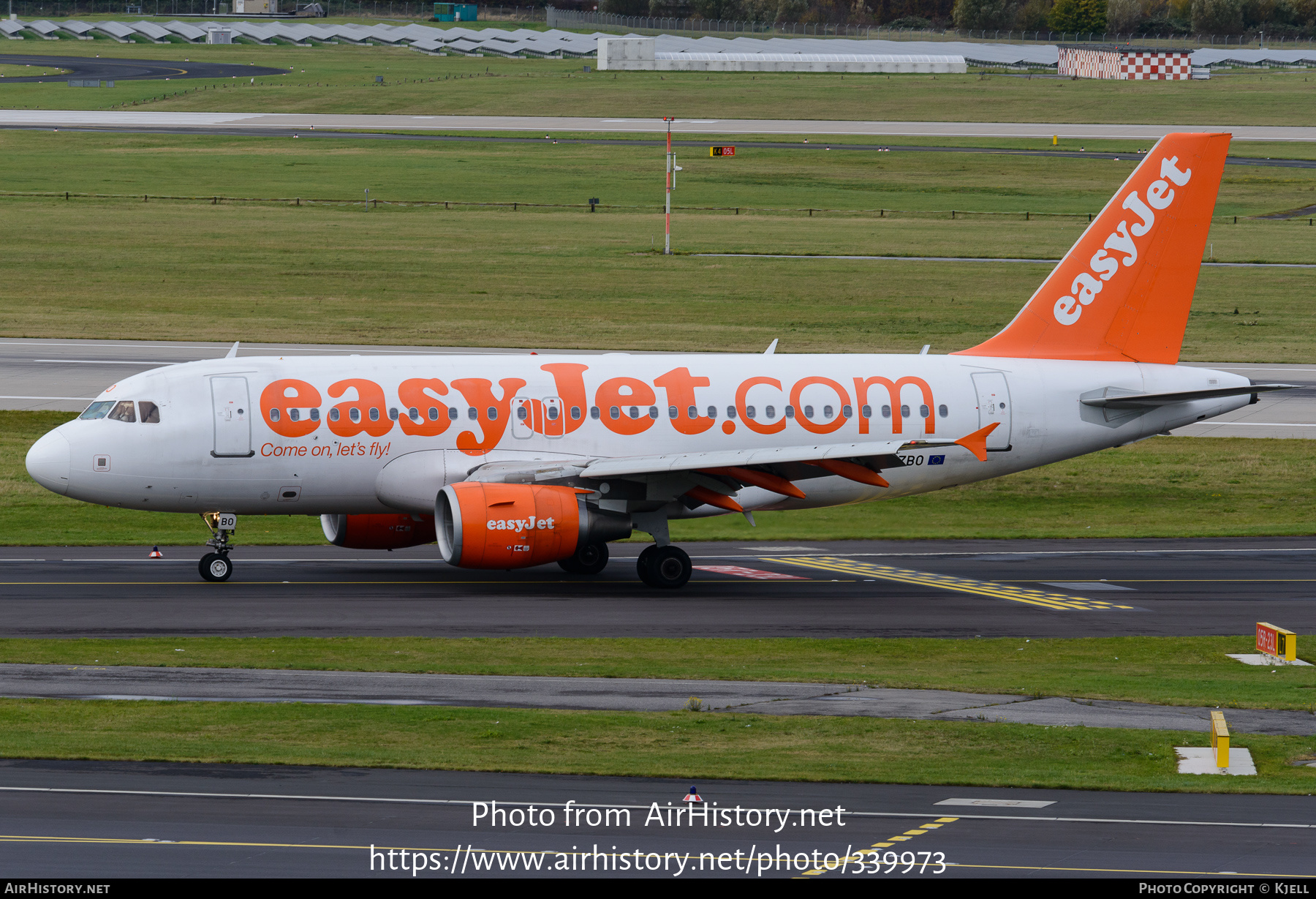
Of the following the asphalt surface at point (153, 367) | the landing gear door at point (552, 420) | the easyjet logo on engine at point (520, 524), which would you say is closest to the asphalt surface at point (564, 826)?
the easyjet logo on engine at point (520, 524)

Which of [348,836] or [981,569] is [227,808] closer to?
[348,836]

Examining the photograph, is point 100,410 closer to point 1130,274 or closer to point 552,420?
point 552,420

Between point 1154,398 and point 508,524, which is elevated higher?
point 1154,398

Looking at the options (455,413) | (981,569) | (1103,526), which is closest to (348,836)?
(455,413)

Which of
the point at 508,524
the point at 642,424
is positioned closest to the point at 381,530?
the point at 508,524

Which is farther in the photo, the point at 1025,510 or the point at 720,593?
the point at 1025,510

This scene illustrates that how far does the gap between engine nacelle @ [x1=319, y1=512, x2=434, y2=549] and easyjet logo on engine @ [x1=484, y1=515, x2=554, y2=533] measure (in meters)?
4.11

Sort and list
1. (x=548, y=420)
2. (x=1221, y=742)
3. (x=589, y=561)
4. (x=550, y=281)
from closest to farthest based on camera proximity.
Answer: (x=1221, y=742) → (x=548, y=420) → (x=589, y=561) → (x=550, y=281)

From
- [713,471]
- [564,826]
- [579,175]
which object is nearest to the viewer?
[564,826]

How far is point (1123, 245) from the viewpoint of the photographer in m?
40.6

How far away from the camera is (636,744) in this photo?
23703 millimetres

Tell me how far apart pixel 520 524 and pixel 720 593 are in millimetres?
5341

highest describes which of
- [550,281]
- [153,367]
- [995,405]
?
[995,405]

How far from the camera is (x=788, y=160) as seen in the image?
144 meters
